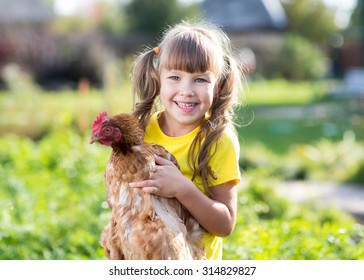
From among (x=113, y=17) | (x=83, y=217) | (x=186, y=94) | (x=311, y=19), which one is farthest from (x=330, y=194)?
(x=113, y=17)

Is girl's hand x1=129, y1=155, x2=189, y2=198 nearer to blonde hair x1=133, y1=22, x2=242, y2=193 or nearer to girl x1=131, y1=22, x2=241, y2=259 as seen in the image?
girl x1=131, y1=22, x2=241, y2=259

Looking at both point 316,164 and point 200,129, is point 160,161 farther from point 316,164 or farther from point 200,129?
point 316,164

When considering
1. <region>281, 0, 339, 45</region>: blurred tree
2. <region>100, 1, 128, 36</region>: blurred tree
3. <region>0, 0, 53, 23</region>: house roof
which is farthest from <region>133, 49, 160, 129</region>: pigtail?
<region>281, 0, 339, 45</region>: blurred tree

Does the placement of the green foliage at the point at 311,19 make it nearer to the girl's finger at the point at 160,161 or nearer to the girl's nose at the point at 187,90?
the girl's nose at the point at 187,90

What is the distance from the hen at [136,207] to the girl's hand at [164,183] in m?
0.03

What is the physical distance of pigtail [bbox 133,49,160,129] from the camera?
3.05 metres

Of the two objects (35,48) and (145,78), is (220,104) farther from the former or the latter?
(35,48)

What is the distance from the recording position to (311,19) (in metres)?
39.0

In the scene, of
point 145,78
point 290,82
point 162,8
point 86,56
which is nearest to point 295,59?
point 290,82

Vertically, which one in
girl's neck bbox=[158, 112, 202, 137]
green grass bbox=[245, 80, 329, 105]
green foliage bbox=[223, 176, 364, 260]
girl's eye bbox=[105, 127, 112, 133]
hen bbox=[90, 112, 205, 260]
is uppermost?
girl's eye bbox=[105, 127, 112, 133]

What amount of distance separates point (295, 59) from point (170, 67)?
29718mm

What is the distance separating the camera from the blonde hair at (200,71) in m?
2.82

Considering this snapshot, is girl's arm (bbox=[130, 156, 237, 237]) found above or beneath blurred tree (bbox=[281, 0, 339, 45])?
above

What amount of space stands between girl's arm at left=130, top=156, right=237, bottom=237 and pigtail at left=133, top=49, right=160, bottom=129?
41 centimetres
